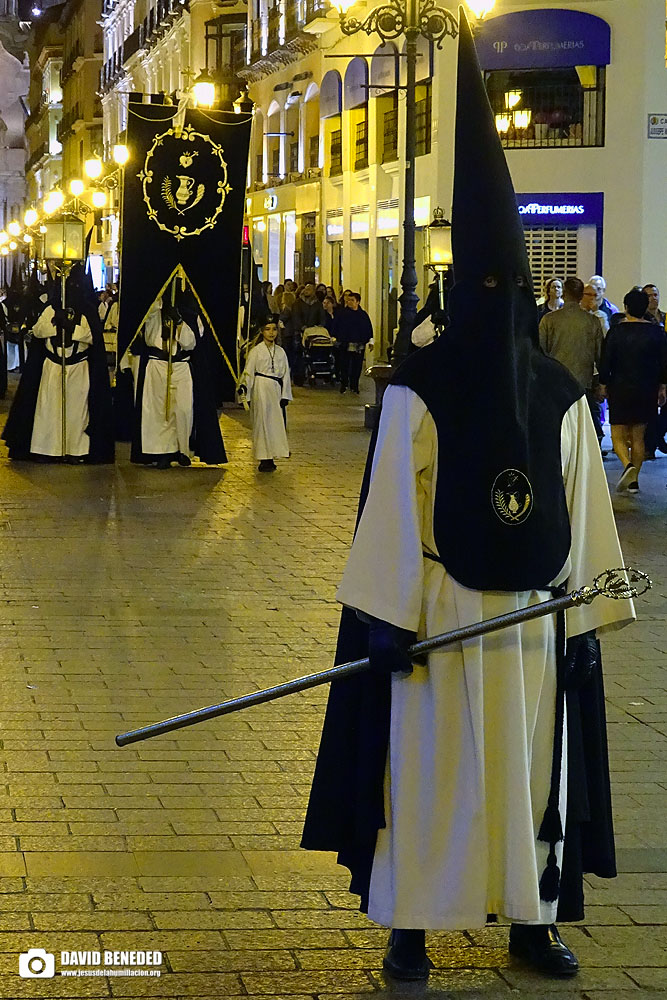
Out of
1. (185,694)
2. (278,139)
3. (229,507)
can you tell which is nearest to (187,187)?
(229,507)

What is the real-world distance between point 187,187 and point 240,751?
12.0 meters

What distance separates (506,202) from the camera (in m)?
4.36

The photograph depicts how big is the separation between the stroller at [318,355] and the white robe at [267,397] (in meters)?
13.6

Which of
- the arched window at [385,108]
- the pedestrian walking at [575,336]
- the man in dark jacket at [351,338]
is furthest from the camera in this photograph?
the arched window at [385,108]

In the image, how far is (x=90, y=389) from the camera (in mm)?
18328

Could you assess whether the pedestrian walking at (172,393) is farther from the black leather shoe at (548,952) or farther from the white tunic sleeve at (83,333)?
the black leather shoe at (548,952)

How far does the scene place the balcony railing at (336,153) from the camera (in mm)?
40156

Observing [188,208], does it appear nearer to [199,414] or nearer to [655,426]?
[199,414]

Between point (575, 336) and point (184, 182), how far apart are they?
434 cm

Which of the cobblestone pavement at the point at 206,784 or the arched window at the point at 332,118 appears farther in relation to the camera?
the arched window at the point at 332,118

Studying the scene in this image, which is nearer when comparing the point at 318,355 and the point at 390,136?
the point at 318,355

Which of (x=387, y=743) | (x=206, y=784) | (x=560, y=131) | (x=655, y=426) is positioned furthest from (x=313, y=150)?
(x=387, y=743)

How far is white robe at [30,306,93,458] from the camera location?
18062mm

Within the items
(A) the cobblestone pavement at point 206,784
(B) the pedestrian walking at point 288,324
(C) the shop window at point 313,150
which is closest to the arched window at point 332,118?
(C) the shop window at point 313,150
